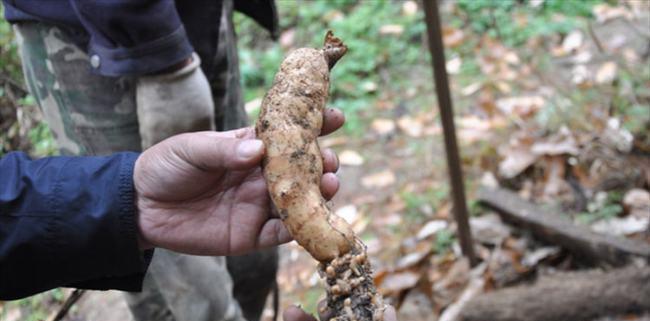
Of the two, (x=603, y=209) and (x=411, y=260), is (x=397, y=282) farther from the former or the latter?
(x=603, y=209)

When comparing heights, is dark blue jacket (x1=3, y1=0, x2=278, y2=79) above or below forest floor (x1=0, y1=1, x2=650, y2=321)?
above

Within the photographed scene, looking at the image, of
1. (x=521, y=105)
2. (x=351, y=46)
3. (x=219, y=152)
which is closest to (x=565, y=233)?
(x=521, y=105)

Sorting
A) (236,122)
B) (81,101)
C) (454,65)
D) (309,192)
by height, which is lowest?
(454,65)

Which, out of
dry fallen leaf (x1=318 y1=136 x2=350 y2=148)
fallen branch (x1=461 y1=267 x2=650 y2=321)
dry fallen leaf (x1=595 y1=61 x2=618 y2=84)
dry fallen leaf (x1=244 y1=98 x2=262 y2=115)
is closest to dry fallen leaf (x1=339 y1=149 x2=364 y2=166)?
dry fallen leaf (x1=318 y1=136 x2=350 y2=148)

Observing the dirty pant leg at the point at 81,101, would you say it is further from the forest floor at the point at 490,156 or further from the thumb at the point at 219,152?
the thumb at the point at 219,152

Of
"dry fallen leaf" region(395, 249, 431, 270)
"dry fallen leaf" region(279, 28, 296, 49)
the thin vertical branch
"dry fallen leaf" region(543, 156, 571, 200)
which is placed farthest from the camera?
"dry fallen leaf" region(279, 28, 296, 49)

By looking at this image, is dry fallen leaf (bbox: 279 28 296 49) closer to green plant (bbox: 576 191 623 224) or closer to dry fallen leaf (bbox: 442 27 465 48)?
dry fallen leaf (bbox: 442 27 465 48)
